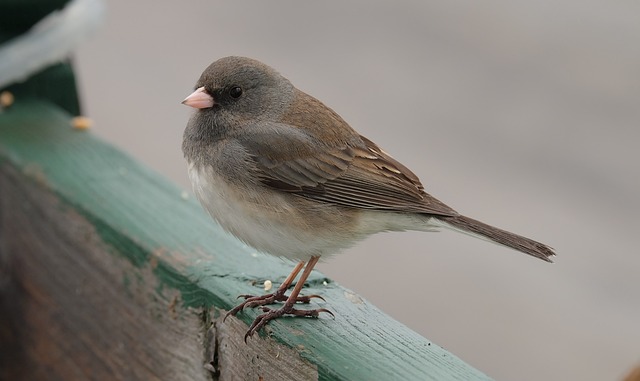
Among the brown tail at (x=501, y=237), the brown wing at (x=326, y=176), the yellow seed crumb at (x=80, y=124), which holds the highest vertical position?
the brown tail at (x=501, y=237)

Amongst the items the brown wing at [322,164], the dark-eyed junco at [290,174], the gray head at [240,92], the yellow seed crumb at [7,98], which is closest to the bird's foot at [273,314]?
the dark-eyed junco at [290,174]

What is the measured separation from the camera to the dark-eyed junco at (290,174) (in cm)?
203

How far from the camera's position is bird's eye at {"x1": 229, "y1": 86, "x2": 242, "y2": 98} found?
217 cm

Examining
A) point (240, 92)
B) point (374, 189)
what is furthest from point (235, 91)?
point (374, 189)

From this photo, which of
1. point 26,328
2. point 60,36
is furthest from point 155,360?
point 60,36

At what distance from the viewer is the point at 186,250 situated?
190 centimetres

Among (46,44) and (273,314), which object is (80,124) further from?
(273,314)

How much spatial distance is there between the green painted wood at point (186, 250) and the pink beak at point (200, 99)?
8.0 inches

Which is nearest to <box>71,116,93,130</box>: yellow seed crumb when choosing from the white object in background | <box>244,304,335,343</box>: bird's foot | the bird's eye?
the white object in background

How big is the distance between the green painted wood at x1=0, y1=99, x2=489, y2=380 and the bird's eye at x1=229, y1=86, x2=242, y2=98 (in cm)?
25

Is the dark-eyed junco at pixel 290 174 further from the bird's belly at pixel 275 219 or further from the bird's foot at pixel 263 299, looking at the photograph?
the bird's foot at pixel 263 299

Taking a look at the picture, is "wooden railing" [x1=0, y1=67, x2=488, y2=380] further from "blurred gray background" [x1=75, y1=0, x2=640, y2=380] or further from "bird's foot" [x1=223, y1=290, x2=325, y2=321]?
"blurred gray background" [x1=75, y1=0, x2=640, y2=380]

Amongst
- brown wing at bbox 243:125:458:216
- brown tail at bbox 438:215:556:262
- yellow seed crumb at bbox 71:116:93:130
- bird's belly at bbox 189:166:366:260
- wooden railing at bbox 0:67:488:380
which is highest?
brown tail at bbox 438:215:556:262

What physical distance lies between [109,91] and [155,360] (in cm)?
475
